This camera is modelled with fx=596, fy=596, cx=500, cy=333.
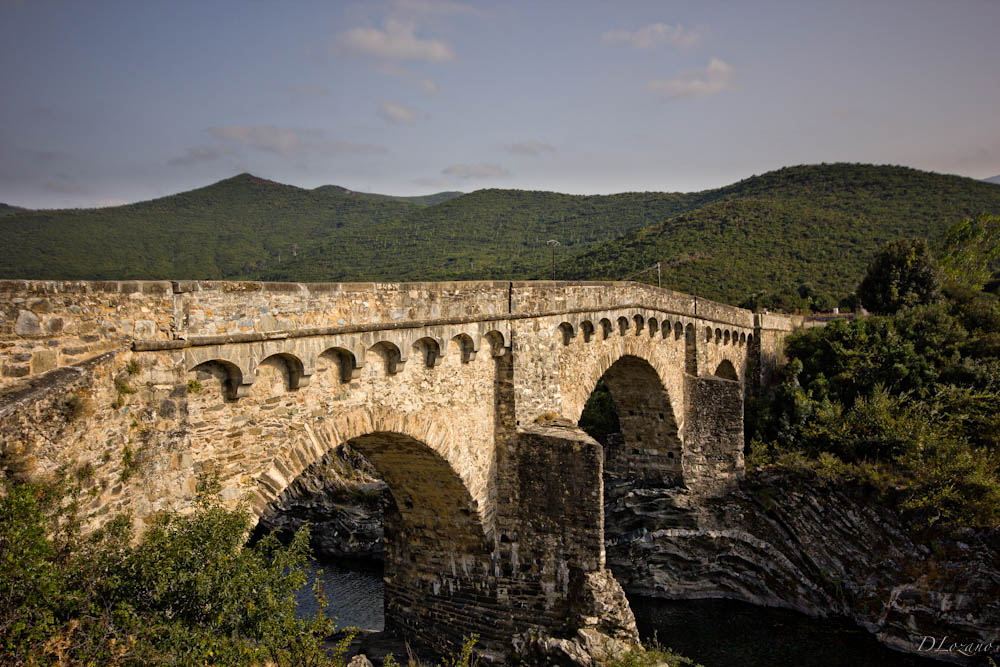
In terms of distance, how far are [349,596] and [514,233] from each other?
44255 millimetres

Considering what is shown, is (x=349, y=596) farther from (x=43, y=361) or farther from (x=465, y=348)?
(x=43, y=361)

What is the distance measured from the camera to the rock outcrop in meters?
12.6

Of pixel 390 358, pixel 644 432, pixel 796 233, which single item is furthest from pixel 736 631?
pixel 796 233

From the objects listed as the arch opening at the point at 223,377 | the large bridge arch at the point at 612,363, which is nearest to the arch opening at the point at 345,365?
the arch opening at the point at 223,377

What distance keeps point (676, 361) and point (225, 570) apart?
14.0 m

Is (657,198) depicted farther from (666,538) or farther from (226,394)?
(226,394)

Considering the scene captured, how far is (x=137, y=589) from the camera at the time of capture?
4.31m

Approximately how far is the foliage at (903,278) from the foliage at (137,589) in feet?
90.9

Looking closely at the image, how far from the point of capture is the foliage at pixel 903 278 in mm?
25562

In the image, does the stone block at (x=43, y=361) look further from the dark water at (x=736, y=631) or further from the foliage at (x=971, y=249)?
the foliage at (x=971, y=249)

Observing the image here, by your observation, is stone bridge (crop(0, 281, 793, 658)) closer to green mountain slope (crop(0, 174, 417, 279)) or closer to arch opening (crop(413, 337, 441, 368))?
arch opening (crop(413, 337, 441, 368))

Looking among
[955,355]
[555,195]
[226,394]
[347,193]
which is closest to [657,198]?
[555,195]

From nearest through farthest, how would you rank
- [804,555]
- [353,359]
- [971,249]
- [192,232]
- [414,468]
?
[353,359] → [414,468] → [804,555] → [971,249] → [192,232]

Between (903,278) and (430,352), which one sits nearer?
(430,352)
